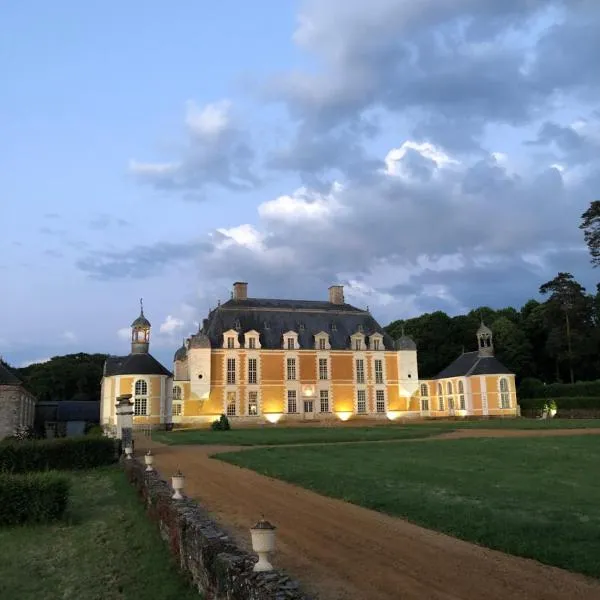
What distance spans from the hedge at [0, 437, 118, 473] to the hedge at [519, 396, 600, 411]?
4470cm

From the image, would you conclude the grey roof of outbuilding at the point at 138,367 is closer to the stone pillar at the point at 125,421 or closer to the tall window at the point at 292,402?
the tall window at the point at 292,402

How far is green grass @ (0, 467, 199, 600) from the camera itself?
27.1ft

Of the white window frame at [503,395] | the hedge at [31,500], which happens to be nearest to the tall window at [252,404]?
the white window frame at [503,395]

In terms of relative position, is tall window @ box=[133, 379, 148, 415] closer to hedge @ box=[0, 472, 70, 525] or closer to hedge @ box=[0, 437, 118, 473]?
hedge @ box=[0, 437, 118, 473]

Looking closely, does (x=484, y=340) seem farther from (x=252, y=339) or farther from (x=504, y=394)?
(x=252, y=339)

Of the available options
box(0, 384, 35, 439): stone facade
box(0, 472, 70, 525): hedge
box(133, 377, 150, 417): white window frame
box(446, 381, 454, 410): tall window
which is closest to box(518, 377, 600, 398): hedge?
box(446, 381, 454, 410): tall window

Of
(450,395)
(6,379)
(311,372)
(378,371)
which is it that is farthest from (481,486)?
(450,395)

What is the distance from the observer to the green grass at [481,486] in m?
8.91

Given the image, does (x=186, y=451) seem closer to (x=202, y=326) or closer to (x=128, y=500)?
(x=128, y=500)

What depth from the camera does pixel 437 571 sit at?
7645 millimetres

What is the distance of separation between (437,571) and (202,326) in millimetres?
57081

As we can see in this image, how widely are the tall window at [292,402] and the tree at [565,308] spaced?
2862 cm

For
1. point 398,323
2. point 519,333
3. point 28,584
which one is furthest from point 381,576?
point 398,323

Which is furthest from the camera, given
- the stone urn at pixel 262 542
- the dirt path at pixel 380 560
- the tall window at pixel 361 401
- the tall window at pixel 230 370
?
the tall window at pixel 361 401
